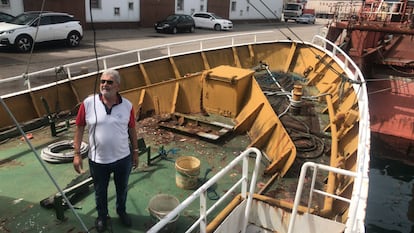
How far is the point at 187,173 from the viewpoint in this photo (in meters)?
4.95

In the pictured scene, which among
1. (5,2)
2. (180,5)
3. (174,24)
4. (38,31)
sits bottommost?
(38,31)

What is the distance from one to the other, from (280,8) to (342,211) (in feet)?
151

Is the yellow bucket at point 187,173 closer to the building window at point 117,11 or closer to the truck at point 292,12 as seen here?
the building window at point 117,11

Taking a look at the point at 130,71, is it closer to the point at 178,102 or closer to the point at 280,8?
the point at 178,102

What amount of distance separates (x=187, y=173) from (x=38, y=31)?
14.4 metres

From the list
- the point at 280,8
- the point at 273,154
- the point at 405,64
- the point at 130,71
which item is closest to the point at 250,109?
the point at 273,154

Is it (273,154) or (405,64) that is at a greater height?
(405,64)

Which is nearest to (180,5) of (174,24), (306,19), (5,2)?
(174,24)

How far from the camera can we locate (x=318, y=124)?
7727 millimetres

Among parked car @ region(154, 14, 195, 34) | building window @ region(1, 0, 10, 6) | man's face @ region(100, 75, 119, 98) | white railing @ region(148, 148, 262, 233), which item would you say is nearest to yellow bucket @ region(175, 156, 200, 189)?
white railing @ region(148, 148, 262, 233)

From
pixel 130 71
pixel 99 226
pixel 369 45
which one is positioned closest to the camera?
pixel 99 226

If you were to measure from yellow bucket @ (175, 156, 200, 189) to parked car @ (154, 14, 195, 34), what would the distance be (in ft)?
74.8

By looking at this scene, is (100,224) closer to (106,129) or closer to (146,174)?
(106,129)

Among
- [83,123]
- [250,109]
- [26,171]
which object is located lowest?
[26,171]
